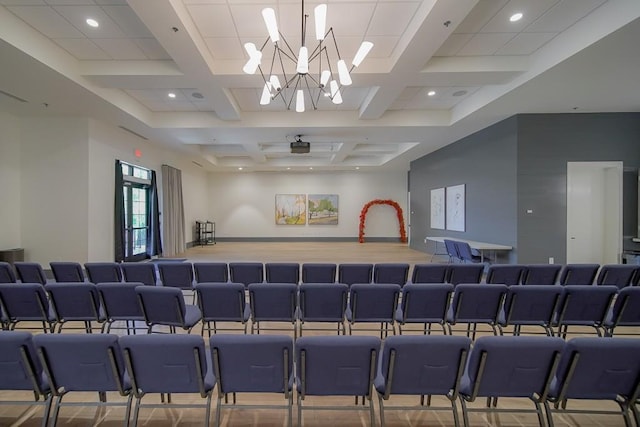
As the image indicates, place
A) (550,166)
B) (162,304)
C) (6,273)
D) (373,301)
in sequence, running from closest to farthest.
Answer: (162,304)
(373,301)
(6,273)
(550,166)

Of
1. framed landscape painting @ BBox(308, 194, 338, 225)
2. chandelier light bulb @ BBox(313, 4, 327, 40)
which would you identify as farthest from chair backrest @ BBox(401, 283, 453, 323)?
framed landscape painting @ BBox(308, 194, 338, 225)

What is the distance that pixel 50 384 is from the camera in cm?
192

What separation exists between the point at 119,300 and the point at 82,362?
148 centimetres

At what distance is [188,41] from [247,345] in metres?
3.89

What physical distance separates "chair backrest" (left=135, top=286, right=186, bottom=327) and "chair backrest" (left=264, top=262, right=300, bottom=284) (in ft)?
4.56

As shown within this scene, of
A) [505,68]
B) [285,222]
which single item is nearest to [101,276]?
[505,68]

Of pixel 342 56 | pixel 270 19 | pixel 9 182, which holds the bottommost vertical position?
pixel 9 182

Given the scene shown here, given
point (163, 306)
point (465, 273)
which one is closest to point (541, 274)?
point (465, 273)

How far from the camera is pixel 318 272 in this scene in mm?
4250

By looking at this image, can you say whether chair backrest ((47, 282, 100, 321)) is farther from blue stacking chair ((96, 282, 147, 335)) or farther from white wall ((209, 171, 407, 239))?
white wall ((209, 171, 407, 239))

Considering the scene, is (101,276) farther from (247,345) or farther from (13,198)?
(13,198)

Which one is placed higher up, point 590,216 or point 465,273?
point 590,216

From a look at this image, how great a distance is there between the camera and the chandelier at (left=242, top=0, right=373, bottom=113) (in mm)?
3145

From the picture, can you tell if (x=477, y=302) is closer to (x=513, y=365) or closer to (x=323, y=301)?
(x=513, y=365)
